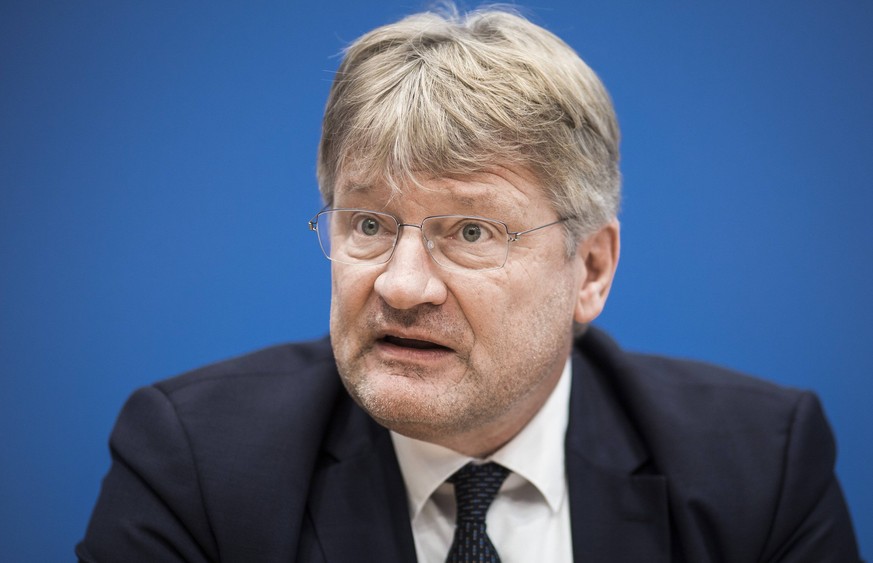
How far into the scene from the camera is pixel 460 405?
5.82 ft

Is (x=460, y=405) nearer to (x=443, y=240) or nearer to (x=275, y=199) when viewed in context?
(x=443, y=240)

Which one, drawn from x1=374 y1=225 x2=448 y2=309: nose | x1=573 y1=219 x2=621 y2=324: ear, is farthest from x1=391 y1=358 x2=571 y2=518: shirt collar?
x1=374 y1=225 x2=448 y2=309: nose

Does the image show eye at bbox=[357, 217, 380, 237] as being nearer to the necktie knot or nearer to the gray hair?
the gray hair

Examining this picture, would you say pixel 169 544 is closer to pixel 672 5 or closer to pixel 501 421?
pixel 501 421

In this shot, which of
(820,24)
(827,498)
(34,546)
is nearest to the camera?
(827,498)

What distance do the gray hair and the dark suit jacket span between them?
54 cm

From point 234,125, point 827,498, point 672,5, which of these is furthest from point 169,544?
point 672,5

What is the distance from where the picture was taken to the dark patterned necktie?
1.89 metres

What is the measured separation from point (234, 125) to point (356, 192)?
3.20ft

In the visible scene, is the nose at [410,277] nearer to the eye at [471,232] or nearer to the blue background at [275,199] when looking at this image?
the eye at [471,232]

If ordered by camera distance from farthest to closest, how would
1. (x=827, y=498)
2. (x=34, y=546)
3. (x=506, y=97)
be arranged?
(x=34, y=546)
(x=827, y=498)
(x=506, y=97)

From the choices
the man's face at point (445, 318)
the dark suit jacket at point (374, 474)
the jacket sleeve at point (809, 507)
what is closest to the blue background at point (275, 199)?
the dark suit jacket at point (374, 474)

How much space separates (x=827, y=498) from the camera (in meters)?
2.13

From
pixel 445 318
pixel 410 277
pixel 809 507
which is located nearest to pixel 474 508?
pixel 445 318
